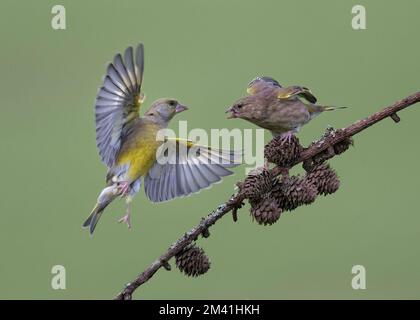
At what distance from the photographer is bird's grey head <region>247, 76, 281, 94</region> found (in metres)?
2.89

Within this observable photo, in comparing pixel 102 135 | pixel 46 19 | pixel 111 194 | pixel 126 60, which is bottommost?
pixel 111 194

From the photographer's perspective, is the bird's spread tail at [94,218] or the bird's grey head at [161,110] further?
the bird's grey head at [161,110]

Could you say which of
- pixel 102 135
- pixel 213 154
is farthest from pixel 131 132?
pixel 213 154

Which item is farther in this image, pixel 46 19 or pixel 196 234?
pixel 46 19

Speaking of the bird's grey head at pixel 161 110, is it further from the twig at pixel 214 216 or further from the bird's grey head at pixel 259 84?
the twig at pixel 214 216

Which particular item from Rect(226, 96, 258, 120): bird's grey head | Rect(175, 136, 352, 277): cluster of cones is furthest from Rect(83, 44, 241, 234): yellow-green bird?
Rect(175, 136, 352, 277): cluster of cones

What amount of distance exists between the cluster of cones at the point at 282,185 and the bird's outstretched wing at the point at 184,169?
0.61 m

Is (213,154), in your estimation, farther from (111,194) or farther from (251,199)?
(251,199)

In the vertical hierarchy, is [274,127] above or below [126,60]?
below

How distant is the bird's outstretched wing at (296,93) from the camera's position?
8.17ft

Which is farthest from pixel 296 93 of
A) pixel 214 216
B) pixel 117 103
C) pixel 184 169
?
pixel 214 216

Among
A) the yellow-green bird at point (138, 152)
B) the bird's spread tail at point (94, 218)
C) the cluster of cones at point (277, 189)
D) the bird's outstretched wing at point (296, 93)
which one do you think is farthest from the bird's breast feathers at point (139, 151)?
the cluster of cones at point (277, 189)

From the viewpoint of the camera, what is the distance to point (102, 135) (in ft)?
9.05

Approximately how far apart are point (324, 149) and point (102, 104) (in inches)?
41.2
